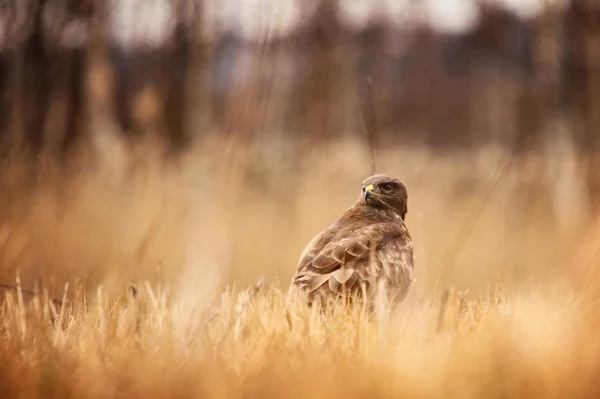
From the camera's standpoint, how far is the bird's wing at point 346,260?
3.26 metres

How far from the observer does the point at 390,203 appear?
12.5 feet

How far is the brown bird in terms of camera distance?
3.26 metres

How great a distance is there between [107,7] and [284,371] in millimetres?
8599

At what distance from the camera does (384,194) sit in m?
3.76

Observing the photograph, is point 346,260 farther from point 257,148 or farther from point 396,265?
point 257,148

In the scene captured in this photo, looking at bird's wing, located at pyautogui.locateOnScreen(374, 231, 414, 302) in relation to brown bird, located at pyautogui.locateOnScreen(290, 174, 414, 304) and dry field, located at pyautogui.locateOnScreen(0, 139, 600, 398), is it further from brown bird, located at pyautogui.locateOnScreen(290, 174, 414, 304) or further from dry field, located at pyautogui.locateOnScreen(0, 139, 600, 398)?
dry field, located at pyautogui.locateOnScreen(0, 139, 600, 398)

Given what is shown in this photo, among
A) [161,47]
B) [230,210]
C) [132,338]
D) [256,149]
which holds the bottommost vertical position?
[132,338]

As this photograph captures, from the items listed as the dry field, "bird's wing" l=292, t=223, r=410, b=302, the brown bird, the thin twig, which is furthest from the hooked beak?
the thin twig

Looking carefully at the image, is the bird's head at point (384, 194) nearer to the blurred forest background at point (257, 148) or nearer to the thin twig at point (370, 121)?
the blurred forest background at point (257, 148)

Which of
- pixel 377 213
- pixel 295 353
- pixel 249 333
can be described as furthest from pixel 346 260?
pixel 295 353

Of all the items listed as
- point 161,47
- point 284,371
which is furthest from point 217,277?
point 161,47

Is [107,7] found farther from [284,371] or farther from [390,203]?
[284,371]

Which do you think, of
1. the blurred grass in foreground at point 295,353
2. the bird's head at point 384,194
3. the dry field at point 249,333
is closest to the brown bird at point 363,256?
the bird's head at point 384,194

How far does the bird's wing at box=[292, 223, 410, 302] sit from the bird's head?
234 mm
